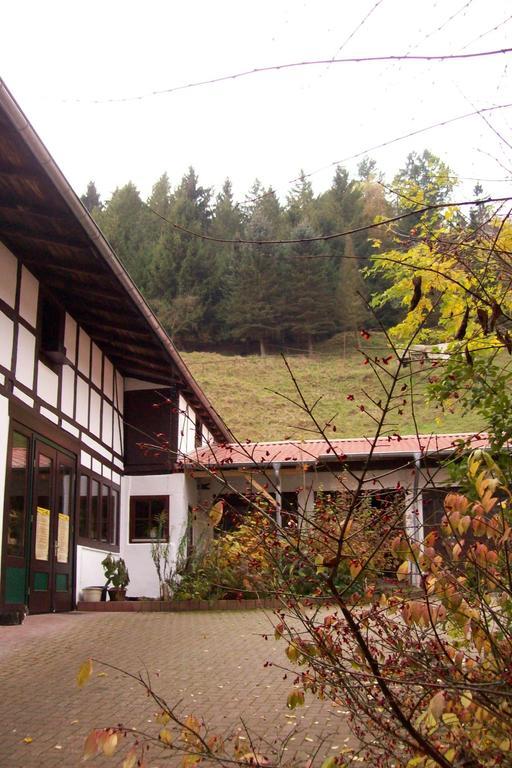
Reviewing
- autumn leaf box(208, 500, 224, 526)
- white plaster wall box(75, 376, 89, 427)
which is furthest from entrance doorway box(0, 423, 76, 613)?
autumn leaf box(208, 500, 224, 526)

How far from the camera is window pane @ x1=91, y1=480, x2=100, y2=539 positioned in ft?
46.3

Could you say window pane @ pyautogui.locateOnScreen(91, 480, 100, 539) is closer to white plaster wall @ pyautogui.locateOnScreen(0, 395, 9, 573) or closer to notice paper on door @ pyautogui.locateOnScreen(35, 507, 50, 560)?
notice paper on door @ pyautogui.locateOnScreen(35, 507, 50, 560)

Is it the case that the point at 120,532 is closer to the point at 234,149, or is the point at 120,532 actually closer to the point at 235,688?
the point at 235,688

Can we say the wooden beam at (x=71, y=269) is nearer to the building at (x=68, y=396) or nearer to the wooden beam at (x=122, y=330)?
the building at (x=68, y=396)

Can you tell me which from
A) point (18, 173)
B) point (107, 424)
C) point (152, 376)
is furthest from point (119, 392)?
point (18, 173)

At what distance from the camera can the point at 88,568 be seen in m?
13.7

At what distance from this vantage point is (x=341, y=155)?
90.4 inches

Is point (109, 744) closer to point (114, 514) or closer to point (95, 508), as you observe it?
point (95, 508)

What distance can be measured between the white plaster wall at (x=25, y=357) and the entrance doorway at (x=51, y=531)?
0.96 metres

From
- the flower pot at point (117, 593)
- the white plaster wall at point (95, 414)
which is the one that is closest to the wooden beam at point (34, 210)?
the white plaster wall at point (95, 414)

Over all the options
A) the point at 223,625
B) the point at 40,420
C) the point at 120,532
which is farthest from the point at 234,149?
the point at 120,532

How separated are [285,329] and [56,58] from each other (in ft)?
158

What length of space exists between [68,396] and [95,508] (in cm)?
263

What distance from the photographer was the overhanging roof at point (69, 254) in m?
8.37
